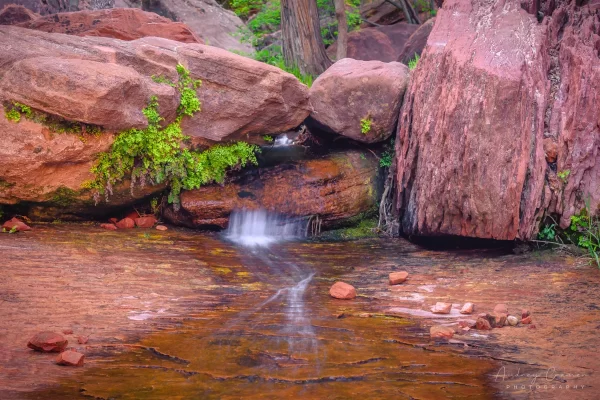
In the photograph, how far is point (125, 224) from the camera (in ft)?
30.6

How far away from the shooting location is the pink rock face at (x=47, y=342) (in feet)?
15.9

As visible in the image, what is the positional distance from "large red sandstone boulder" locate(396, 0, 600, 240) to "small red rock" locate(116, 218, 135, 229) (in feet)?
12.7

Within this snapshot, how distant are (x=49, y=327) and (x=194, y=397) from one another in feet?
5.62

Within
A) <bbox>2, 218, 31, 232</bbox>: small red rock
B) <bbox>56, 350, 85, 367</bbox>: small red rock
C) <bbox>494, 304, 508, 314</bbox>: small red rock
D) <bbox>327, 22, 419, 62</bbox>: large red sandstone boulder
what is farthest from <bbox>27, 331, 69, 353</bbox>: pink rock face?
<bbox>327, 22, 419, 62</bbox>: large red sandstone boulder

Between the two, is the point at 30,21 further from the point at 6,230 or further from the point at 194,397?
the point at 194,397

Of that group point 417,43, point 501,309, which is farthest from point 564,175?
point 417,43

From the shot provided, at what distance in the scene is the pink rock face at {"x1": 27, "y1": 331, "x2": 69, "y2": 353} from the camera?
483cm

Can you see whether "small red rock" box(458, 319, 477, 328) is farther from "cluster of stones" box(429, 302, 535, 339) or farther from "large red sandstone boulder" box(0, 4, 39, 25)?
"large red sandstone boulder" box(0, 4, 39, 25)

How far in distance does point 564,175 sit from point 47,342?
5918 mm

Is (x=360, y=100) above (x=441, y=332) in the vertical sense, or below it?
above

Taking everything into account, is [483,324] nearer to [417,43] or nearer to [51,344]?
[51,344]

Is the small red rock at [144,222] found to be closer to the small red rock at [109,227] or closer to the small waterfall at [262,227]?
the small red rock at [109,227]

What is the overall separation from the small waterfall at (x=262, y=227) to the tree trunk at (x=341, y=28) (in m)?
5.45

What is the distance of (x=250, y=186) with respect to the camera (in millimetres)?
9852
